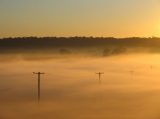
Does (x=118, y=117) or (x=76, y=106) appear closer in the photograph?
(x=118, y=117)

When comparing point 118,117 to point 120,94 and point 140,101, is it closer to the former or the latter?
point 140,101

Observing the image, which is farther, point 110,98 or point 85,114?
point 110,98

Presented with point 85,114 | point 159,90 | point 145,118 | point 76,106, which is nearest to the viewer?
A: point 145,118

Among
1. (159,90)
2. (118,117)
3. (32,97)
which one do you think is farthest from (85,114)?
(32,97)

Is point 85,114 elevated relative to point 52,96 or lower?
lower

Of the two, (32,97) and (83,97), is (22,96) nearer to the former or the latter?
(32,97)

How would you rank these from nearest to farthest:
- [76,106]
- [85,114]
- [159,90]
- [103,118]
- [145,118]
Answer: [145,118] → [103,118] → [85,114] → [159,90] → [76,106]

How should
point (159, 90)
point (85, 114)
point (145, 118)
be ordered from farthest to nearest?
point (159, 90) < point (85, 114) < point (145, 118)

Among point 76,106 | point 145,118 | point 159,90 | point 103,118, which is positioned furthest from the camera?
point 76,106

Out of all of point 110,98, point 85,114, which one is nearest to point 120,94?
point 110,98
